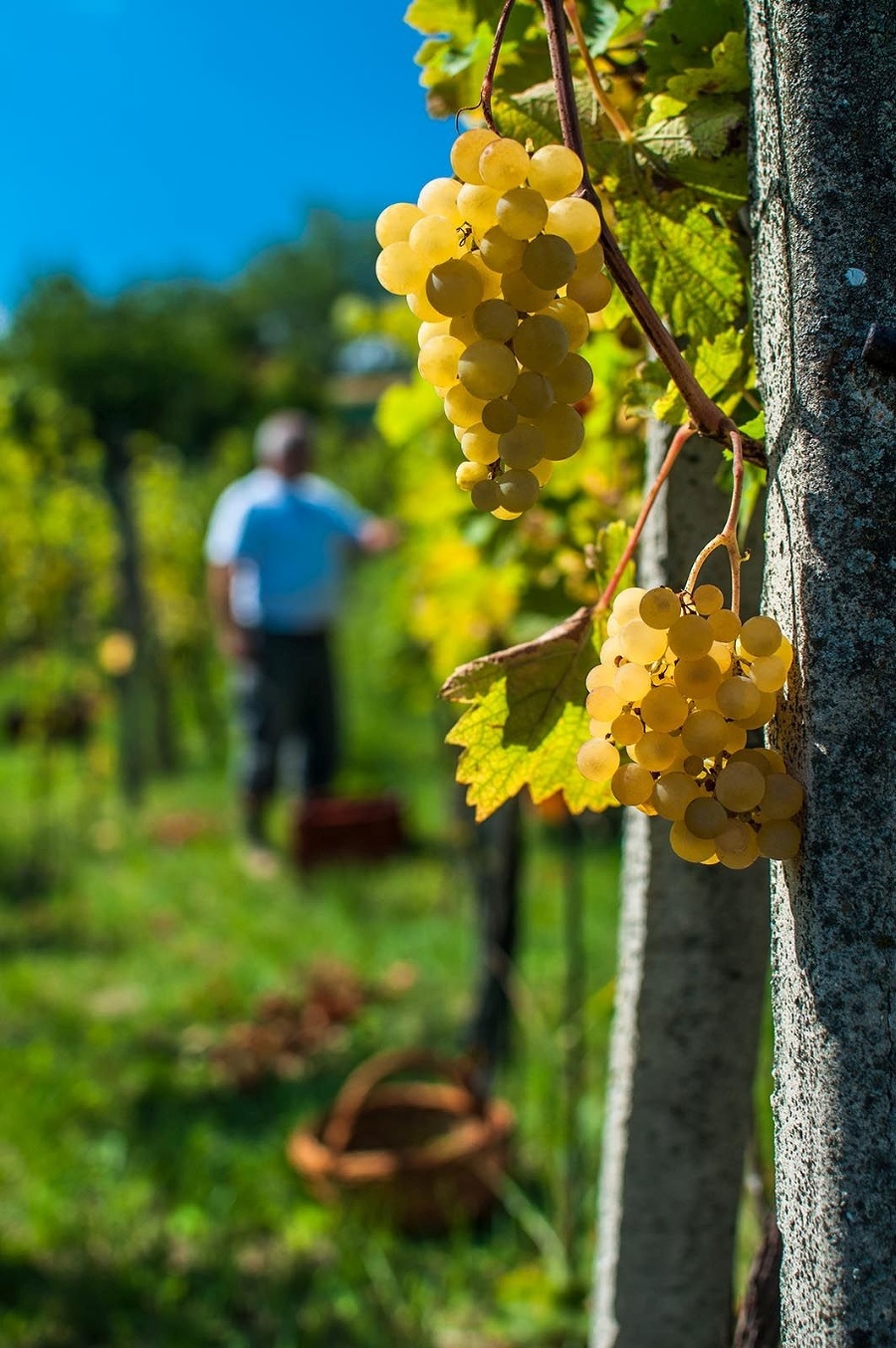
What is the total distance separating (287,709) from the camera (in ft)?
19.7

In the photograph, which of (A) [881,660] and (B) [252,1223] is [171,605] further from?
(A) [881,660]

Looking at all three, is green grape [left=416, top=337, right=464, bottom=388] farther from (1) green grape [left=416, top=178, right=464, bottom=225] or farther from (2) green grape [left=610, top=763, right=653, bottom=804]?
(2) green grape [left=610, top=763, right=653, bottom=804]

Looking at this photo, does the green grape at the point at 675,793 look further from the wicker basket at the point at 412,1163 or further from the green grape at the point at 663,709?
the wicker basket at the point at 412,1163

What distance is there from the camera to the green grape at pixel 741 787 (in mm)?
629

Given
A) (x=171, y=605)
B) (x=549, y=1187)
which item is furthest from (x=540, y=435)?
(x=171, y=605)

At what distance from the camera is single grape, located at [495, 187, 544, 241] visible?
0.62 meters

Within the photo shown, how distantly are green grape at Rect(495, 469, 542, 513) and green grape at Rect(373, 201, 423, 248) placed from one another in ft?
0.48

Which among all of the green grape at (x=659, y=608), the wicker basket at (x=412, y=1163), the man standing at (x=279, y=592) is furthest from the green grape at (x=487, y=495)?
the man standing at (x=279, y=592)

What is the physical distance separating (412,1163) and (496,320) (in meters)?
2.42

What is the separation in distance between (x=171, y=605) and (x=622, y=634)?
9.89 m

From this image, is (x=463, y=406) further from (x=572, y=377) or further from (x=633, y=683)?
(x=633, y=683)

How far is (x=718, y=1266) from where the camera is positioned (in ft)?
4.08

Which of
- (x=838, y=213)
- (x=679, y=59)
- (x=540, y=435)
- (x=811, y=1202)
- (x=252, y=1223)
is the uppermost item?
(x=679, y=59)

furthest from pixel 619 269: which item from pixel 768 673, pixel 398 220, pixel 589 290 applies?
pixel 768 673
